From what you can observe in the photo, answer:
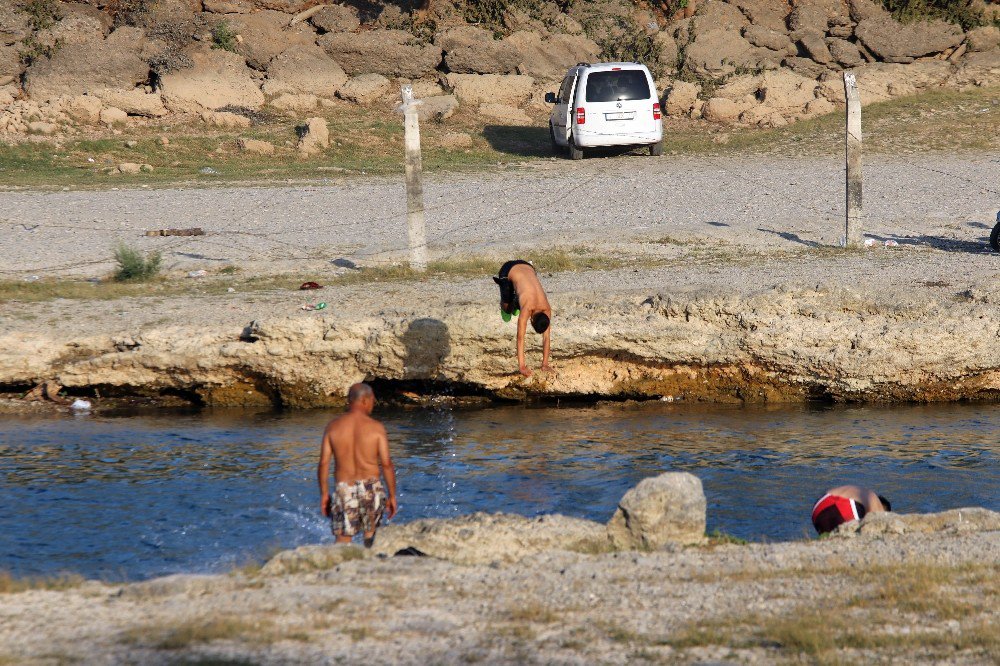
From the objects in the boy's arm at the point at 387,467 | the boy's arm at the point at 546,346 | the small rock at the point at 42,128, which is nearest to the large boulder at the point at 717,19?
the small rock at the point at 42,128

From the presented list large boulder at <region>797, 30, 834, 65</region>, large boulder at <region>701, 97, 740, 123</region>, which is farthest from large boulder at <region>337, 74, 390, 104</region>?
large boulder at <region>797, 30, 834, 65</region>

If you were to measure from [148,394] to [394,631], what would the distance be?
8.15 metres

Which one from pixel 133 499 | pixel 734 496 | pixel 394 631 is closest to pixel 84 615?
pixel 394 631

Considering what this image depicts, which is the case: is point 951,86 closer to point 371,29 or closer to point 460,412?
point 371,29

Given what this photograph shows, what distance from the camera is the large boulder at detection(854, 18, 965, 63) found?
94.0 ft

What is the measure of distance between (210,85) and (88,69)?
2.65 m

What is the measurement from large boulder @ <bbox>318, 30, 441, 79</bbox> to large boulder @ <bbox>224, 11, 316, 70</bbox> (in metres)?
0.68

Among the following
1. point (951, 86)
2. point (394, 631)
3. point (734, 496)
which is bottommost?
point (734, 496)

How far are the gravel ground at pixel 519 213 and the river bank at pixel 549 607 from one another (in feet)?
30.4

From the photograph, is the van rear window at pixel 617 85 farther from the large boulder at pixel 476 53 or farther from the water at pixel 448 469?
the water at pixel 448 469

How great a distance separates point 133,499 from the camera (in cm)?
961

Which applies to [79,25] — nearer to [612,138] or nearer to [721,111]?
[612,138]

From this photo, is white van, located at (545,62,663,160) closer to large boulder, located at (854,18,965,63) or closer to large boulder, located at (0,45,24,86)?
large boulder, located at (854,18,965,63)

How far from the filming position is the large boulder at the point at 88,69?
2631 cm
